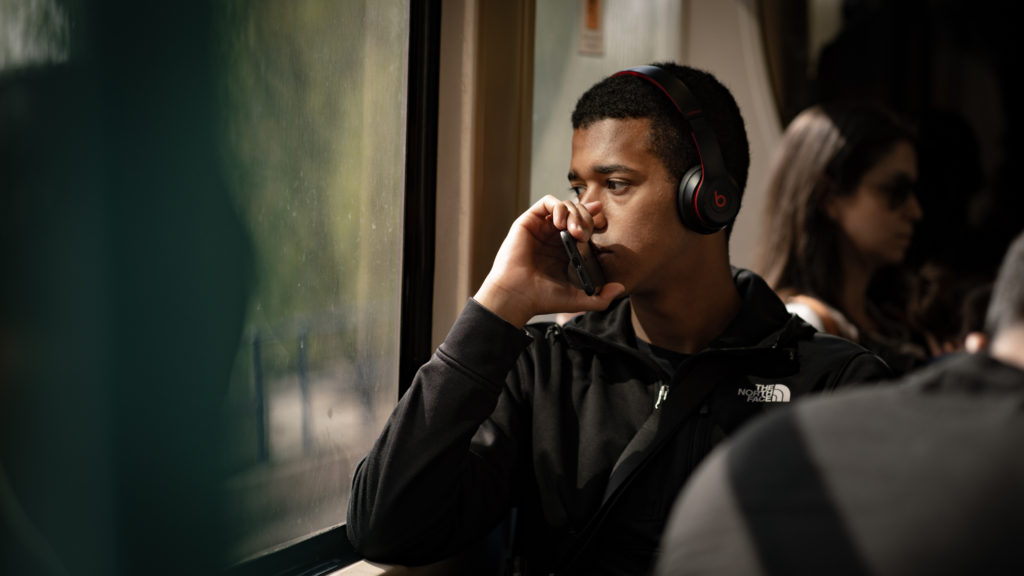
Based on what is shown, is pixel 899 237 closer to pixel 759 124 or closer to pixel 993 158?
pixel 759 124

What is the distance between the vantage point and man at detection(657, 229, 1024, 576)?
0.52m

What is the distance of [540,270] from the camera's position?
4.87 ft

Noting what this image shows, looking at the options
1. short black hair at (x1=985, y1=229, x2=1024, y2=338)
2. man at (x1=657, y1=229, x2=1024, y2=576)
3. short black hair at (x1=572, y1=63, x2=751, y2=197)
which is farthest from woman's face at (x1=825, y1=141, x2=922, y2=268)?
man at (x1=657, y1=229, x2=1024, y2=576)

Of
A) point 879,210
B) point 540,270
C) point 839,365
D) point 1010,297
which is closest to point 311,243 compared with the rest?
point 540,270

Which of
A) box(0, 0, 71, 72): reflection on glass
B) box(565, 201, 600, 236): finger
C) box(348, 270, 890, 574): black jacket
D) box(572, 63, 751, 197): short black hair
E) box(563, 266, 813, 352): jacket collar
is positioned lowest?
box(348, 270, 890, 574): black jacket

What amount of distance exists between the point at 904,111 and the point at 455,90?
302 cm

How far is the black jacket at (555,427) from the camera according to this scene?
50.2 inches

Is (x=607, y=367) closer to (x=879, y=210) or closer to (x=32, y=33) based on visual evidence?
(x=32, y=33)

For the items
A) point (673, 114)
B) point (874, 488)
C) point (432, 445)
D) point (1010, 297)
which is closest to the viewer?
point (874, 488)

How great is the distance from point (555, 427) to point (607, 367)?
15 centimetres

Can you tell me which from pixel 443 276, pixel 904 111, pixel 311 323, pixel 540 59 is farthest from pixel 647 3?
pixel 904 111

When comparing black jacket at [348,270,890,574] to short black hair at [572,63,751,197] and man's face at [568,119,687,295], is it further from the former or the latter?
short black hair at [572,63,751,197]

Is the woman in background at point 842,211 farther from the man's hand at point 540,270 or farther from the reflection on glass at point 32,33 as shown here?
the reflection on glass at point 32,33

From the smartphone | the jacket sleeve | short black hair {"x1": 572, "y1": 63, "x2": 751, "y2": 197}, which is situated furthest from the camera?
short black hair {"x1": 572, "y1": 63, "x2": 751, "y2": 197}
